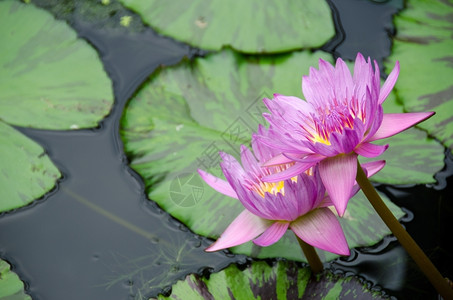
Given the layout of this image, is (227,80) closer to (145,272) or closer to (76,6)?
(145,272)

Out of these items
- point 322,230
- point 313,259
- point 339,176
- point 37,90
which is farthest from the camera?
point 37,90

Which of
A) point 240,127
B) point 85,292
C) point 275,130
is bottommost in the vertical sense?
point 85,292

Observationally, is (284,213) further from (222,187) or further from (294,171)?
(222,187)

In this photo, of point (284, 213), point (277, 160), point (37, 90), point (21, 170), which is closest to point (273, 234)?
point (284, 213)

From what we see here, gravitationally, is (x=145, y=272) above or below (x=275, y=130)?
below

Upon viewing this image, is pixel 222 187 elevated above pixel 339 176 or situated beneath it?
situated beneath

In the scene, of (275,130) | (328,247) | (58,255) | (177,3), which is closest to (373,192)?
(328,247)
